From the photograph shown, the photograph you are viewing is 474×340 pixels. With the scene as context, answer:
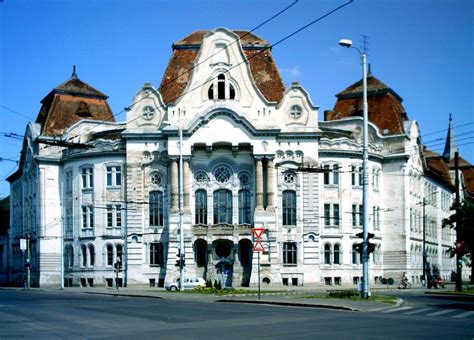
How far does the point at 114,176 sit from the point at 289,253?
17.9 meters

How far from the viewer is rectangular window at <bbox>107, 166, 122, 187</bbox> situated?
2852 inches

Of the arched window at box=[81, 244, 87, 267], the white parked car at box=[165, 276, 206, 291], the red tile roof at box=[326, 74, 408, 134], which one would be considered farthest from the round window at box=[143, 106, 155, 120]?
the red tile roof at box=[326, 74, 408, 134]

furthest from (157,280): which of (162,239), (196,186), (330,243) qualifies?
(330,243)

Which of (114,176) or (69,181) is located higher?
(114,176)

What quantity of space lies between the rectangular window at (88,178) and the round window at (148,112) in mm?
7347

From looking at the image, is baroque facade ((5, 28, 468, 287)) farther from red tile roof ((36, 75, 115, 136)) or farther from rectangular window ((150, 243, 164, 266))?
red tile roof ((36, 75, 115, 136))

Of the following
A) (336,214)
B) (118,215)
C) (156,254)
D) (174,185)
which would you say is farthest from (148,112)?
(336,214)

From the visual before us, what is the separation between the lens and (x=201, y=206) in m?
71.1

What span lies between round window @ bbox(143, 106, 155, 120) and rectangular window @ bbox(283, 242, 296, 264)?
17212 millimetres

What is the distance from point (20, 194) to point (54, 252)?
14.8m

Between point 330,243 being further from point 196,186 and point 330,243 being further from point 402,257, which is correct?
point 196,186

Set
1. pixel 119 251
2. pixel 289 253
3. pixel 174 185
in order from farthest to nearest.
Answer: pixel 119 251 < pixel 289 253 < pixel 174 185

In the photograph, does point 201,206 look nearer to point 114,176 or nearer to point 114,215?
point 114,215

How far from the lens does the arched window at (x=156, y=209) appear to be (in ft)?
235
